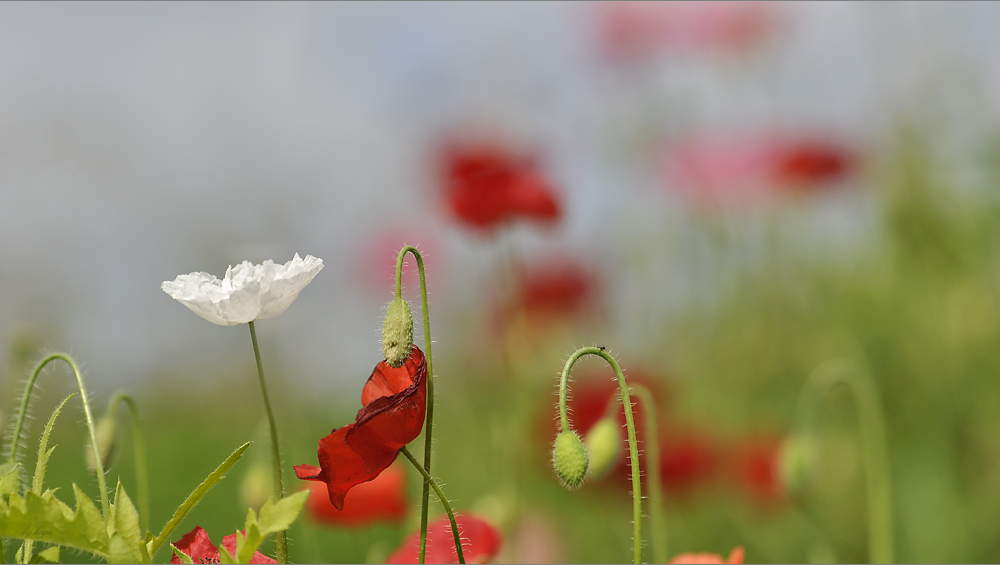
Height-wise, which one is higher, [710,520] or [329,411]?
[329,411]

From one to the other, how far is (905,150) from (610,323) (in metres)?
Answer: 0.78

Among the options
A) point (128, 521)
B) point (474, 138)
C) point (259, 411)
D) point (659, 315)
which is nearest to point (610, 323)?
point (659, 315)

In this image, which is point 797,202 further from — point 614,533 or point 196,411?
point 196,411

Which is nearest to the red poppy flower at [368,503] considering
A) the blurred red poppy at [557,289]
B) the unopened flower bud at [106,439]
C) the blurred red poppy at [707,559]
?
the unopened flower bud at [106,439]

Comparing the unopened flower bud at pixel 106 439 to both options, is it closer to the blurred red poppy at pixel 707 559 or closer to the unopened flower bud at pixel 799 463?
the blurred red poppy at pixel 707 559

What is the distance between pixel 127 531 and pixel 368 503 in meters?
0.54

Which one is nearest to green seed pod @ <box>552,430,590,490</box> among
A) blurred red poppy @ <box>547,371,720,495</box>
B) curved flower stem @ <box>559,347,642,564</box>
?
curved flower stem @ <box>559,347,642,564</box>

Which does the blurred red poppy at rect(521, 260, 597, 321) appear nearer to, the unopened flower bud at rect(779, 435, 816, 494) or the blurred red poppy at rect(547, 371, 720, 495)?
the blurred red poppy at rect(547, 371, 720, 495)

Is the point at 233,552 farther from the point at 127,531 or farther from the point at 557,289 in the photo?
the point at 557,289

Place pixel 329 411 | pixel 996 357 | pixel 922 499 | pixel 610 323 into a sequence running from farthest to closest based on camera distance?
pixel 329 411 < pixel 610 323 < pixel 996 357 < pixel 922 499

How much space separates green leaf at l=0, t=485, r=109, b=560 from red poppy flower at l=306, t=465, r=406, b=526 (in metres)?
0.50

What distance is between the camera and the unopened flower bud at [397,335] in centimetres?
32

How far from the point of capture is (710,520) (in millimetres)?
1713

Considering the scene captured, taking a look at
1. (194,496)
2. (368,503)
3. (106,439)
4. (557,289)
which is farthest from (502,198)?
(194,496)
